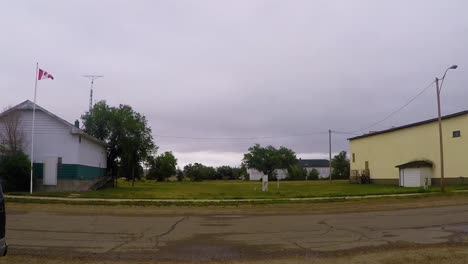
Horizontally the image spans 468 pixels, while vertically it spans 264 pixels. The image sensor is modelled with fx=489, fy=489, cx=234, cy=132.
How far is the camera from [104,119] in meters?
58.7

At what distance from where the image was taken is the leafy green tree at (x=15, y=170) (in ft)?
120

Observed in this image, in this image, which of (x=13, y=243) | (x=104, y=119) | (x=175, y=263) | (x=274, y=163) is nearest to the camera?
(x=175, y=263)

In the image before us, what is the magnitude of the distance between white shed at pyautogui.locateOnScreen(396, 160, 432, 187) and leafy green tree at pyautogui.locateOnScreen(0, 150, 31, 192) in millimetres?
35307

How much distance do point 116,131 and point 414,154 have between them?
1348 inches

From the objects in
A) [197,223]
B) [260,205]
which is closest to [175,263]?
[197,223]

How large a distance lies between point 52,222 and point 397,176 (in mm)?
46453

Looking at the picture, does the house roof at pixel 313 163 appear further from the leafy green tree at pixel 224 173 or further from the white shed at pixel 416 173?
the white shed at pixel 416 173

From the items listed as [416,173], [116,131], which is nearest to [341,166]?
[416,173]

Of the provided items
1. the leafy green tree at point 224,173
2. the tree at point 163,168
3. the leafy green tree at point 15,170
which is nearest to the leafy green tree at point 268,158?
the leafy green tree at point 224,173

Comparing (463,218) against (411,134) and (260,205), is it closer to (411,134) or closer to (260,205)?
(260,205)

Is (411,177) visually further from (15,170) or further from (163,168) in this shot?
(163,168)

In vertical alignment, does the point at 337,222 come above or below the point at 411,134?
below

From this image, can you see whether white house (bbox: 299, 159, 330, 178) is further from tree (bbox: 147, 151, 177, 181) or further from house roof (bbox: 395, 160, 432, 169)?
house roof (bbox: 395, 160, 432, 169)

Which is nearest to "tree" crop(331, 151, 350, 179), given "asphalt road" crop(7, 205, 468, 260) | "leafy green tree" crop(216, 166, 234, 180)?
"leafy green tree" crop(216, 166, 234, 180)
